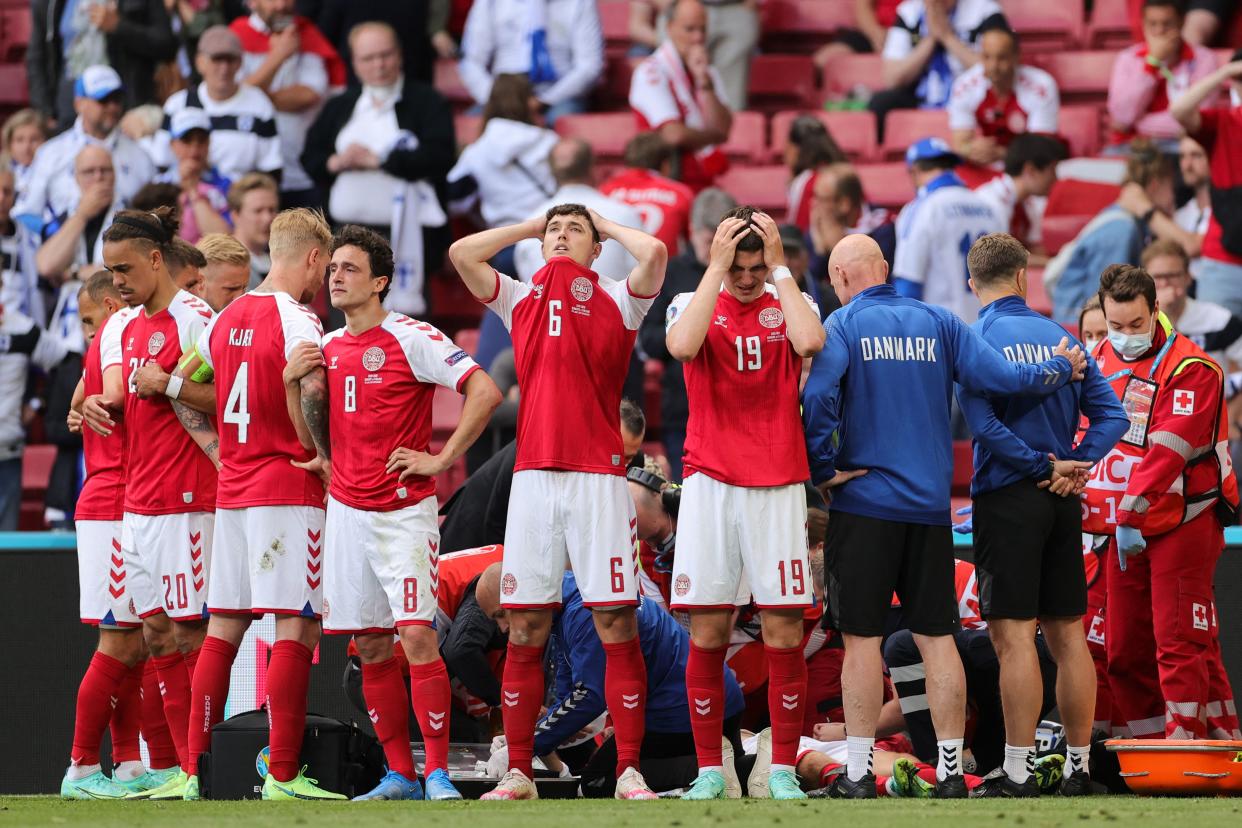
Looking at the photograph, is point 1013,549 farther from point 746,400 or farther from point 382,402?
point 382,402

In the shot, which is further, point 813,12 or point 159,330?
point 813,12

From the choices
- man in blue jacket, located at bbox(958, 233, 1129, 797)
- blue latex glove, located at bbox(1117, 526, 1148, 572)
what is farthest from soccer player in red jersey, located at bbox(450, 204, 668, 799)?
blue latex glove, located at bbox(1117, 526, 1148, 572)

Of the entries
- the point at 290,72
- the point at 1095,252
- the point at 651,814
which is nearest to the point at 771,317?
the point at 651,814

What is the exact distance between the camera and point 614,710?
7074 mm

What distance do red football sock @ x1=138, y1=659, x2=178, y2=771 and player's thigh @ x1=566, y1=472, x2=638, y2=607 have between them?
2.17 metres

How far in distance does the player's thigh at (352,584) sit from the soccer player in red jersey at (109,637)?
1.27 m

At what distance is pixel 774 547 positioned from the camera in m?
6.95

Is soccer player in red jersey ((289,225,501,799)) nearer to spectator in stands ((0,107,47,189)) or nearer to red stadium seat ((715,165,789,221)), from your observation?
red stadium seat ((715,165,789,221))

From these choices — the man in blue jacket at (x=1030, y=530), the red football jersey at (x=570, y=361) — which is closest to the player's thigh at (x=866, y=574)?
the man in blue jacket at (x=1030, y=530)

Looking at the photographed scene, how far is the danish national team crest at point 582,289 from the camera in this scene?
7.30m

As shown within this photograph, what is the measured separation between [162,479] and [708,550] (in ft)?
7.94

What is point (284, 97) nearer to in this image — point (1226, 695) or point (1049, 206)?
point (1049, 206)

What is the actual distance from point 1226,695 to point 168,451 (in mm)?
4737

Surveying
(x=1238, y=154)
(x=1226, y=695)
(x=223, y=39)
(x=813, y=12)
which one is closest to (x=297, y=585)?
(x=1226, y=695)
